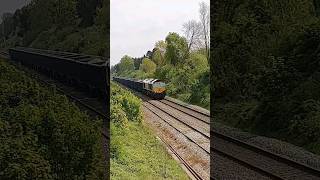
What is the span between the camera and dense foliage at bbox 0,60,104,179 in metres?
5.70

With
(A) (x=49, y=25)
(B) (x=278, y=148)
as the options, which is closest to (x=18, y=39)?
(A) (x=49, y=25)

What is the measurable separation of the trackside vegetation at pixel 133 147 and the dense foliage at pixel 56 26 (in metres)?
0.86

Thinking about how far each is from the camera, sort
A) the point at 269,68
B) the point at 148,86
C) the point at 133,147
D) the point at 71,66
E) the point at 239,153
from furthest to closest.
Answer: the point at 269,68 < the point at 239,153 < the point at 71,66 < the point at 148,86 < the point at 133,147

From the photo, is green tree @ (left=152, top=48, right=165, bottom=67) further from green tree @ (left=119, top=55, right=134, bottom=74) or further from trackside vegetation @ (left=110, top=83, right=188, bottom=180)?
trackside vegetation @ (left=110, top=83, right=188, bottom=180)

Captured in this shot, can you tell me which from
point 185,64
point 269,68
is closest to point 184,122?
point 185,64

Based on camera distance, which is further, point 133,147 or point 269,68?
point 269,68

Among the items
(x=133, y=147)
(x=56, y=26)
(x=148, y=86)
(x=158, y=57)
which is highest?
(x=56, y=26)

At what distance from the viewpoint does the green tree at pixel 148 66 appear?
21.0 feet

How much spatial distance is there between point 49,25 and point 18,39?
522mm

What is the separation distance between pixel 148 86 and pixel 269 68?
8570mm

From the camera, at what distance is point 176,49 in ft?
21.6

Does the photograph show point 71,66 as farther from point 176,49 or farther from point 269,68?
point 269,68

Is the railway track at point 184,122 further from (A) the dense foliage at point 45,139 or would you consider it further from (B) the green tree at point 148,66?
(A) the dense foliage at point 45,139

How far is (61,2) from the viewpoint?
6.70m
